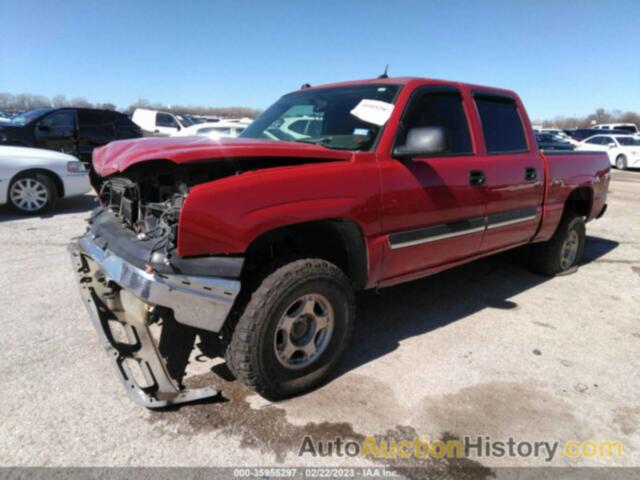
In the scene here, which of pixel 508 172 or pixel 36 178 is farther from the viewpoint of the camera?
pixel 36 178

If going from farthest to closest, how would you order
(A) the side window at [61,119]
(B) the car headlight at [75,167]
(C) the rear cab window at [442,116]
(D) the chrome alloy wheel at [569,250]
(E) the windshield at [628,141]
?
1. (E) the windshield at [628,141]
2. (A) the side window at [61,119]
3. (B) the car headlight at [75,167]
4. (D) the chrome alloy wheel at [569,250]
5. (C) the rear cab window at [442,116]

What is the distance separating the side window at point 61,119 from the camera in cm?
1056

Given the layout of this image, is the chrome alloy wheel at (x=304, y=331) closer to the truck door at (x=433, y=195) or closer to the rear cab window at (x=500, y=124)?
the truck door at (x=433, y=195)

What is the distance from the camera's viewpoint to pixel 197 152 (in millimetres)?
2252

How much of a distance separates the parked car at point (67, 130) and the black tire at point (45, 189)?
291cm

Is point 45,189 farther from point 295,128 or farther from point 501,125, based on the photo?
point 501,125

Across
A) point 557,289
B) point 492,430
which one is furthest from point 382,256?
point 557,289

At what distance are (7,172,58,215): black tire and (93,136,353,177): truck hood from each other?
16.6 ft

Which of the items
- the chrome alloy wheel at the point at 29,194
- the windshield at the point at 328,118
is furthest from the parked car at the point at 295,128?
the chrome alloy wheel at the point at 29,194

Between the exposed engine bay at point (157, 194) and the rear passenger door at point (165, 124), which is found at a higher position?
the rear passenger door at point (165, 124)

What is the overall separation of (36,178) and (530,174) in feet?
23.0

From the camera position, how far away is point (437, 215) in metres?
3.26

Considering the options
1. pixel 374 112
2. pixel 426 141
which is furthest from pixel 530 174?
pixel 374 112

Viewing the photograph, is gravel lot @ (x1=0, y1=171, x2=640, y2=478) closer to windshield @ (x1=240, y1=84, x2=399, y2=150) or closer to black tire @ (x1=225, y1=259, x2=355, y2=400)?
black tire @ (x1=225, y1=259, x2=355, y2=400)
